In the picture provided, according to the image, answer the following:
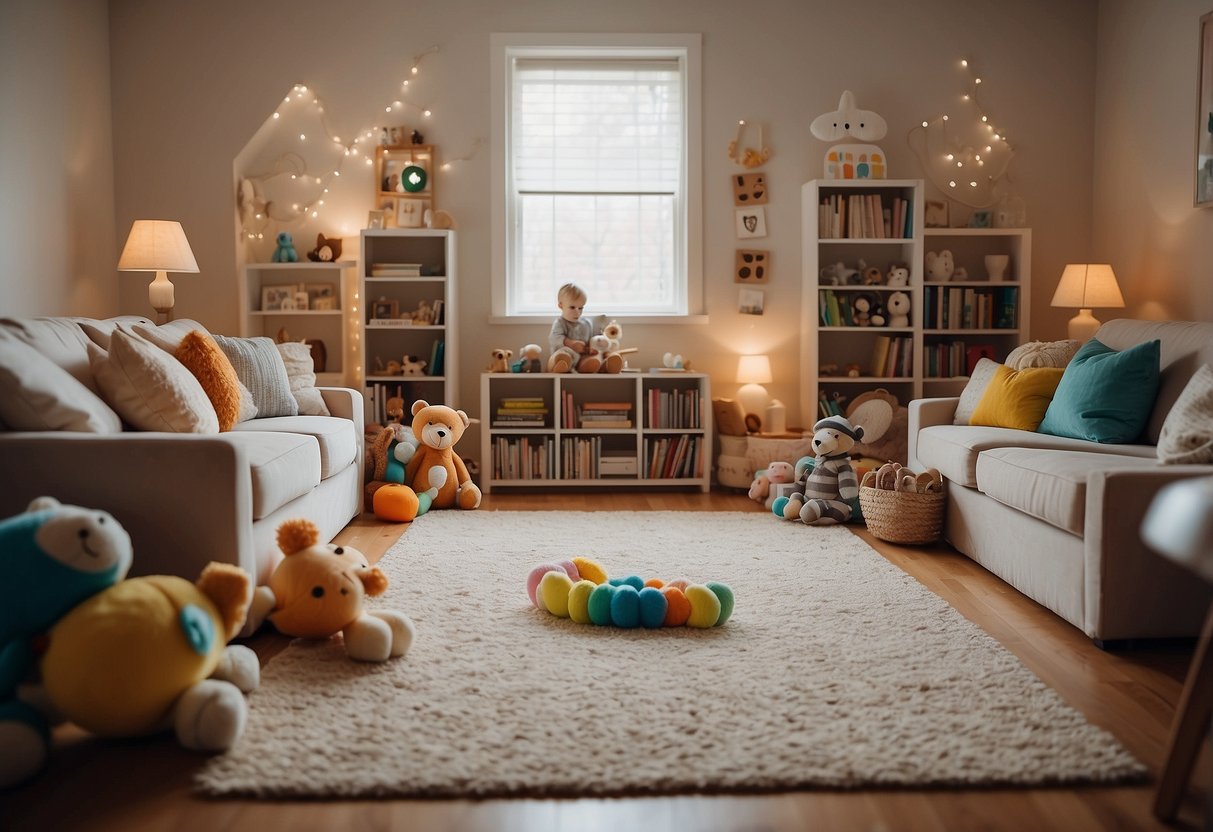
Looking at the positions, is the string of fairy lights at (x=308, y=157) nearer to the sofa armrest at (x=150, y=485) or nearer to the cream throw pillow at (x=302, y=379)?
the cream throw pillow at (x=302, y=379)

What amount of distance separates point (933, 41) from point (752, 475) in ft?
8.33

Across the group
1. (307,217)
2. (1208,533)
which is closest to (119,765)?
(1208,533)

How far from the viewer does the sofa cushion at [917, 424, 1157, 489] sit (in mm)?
3410

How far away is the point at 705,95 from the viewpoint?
550 centimetres

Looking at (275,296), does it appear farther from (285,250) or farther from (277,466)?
(277,466)

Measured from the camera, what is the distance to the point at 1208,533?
1268 millimetres

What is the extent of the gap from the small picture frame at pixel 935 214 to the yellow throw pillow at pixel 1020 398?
5.45 ft

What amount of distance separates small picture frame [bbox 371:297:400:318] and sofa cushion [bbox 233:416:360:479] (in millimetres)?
1172

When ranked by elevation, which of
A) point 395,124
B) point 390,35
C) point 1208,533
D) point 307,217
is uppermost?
point 390,35

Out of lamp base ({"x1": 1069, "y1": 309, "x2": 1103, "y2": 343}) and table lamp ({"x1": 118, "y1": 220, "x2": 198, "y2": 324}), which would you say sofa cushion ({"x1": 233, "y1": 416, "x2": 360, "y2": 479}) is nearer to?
table lamp ({"x1": 118, "y1": 220, "x2": 198, "y2": 324})

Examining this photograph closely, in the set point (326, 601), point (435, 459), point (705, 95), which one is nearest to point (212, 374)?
point (326, 601)

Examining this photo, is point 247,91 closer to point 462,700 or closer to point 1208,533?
point 462,700

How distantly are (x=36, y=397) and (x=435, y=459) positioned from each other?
2.28 m

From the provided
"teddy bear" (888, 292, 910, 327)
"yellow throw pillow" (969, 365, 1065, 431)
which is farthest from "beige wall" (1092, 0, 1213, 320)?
"yellow throw pillow" (969, 365, 1065, 431)
